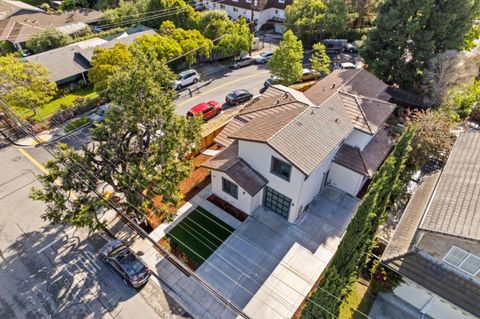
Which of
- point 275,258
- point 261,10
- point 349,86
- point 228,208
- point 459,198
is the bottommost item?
point 275,258

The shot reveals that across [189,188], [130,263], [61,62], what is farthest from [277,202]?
[61,62]

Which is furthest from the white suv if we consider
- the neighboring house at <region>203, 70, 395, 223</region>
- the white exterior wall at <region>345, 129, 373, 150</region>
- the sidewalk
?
the white exterior wall at <region>345, 129, 373, 150</region>

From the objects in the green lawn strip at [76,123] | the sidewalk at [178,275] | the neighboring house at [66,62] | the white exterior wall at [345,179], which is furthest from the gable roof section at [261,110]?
the neighboring house at [66,62]

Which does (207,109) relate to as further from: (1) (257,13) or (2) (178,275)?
(1) (257,13)

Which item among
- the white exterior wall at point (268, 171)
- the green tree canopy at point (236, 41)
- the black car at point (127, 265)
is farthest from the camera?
the green tree canopy at point (236, 41)

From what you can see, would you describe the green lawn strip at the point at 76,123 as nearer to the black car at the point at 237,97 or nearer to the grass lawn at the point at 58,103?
the grass lawn at the point at 58,103

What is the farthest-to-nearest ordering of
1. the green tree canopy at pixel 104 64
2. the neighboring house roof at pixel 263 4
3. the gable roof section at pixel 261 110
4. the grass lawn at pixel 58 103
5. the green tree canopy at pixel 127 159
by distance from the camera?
1. the neighboring house roof at pixel 263 4
2. the grass lawn at pixel 58 103
3. the green tree canopy at pixel 104 64
4. the gable roof section at pixel 261 110
5. the green tree canopy at pixel 127 159
